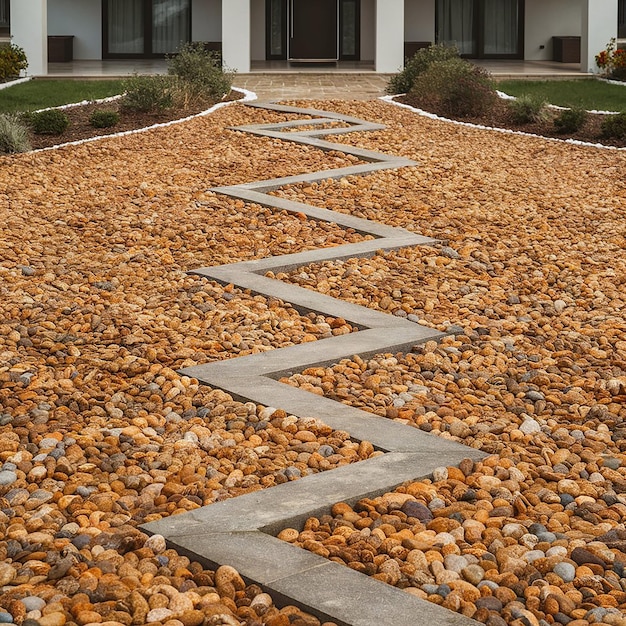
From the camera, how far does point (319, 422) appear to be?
14.2 feet

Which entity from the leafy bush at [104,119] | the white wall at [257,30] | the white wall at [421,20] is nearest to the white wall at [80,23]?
the white wall at [257,30]

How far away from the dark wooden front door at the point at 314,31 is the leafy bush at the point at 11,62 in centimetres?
732

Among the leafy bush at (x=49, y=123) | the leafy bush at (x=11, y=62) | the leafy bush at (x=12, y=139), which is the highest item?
the leafy bush at (x=11, y=62)

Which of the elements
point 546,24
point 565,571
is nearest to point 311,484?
point 565,571

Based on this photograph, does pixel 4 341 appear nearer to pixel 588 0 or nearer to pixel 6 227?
pixel 6 227

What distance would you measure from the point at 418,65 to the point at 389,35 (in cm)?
547

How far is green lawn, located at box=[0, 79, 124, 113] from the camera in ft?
50.9

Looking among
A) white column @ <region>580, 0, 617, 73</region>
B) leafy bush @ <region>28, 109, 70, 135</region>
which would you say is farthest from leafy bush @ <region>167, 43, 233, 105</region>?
white column @ <region>580, 0, 617, 73</region>

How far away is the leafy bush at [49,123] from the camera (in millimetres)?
12195

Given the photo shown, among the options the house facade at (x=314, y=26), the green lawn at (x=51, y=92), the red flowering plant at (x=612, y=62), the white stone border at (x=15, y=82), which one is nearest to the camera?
the green lawn at (x=51, y=92)

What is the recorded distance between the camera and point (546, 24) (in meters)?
25.6

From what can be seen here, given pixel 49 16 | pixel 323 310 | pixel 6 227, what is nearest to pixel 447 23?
pixel 49 16

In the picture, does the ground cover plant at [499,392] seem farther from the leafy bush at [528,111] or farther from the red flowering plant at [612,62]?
the red flowering plant at [612,62]

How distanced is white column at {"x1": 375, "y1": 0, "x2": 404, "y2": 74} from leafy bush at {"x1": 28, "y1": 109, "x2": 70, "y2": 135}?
10.4 metres
